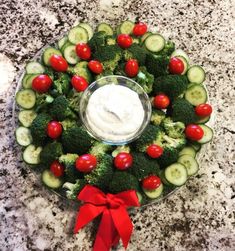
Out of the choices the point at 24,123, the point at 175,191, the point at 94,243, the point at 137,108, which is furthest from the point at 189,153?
the point at 24,123

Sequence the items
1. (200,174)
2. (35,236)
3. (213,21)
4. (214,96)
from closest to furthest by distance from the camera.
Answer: (35,236), (200,174), (214,96), (213,21)

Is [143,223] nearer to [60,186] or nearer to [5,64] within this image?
[60,186]

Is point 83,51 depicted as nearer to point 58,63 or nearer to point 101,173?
point 58,63

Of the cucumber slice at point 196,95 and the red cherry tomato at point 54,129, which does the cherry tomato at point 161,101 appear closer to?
the cucumber slice at point 196,95

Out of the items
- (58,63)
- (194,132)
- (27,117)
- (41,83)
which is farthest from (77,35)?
(194,132)

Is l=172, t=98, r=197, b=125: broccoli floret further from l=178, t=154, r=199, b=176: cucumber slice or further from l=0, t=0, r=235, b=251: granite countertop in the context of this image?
l=0, t=0, r=235, b=251: granite countertop

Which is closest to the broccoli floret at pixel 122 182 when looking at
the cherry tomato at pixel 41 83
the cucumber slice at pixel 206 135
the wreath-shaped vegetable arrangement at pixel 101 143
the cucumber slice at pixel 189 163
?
the wreath-shaped vegetable arrangement at pixel 101 143
